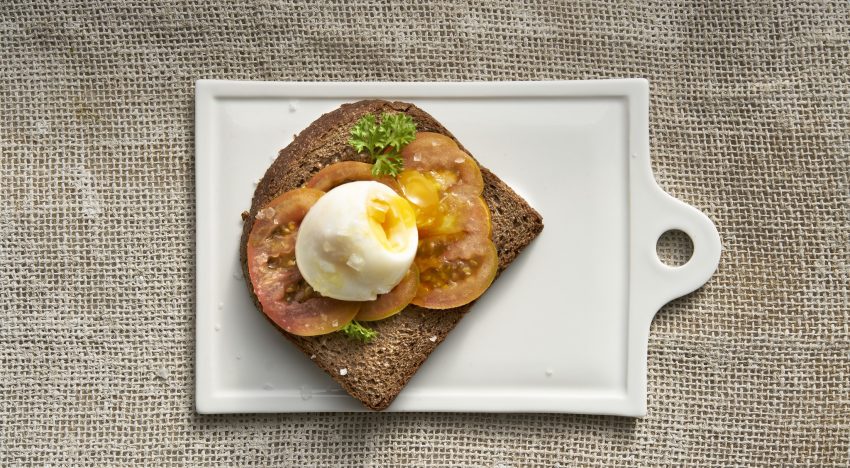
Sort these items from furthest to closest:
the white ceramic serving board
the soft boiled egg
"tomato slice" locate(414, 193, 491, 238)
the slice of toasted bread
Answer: the white ceramic serving board < the slice of toasted bread < "tomato slice" locate(414, 193, 491, 238) < the soft boiled egg

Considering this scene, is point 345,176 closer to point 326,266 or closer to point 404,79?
point 326,266

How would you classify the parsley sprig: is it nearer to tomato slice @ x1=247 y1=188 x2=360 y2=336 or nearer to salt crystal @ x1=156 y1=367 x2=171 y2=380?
tomato slice @ x1=247 y1=188 x2=360 y2=336

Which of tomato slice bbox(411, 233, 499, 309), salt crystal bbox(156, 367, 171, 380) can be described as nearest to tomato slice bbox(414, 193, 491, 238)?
tomato slice bbox(411, 233, 499, 309)

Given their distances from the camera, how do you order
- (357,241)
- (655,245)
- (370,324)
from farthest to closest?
(655,245) → (370,324) → (357,241)

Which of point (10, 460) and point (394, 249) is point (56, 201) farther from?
point (394, 249)

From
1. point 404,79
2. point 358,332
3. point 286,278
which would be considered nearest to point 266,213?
point 286,278

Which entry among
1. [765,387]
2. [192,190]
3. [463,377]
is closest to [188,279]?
[192,190]

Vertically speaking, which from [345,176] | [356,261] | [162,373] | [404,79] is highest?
[404,79]
